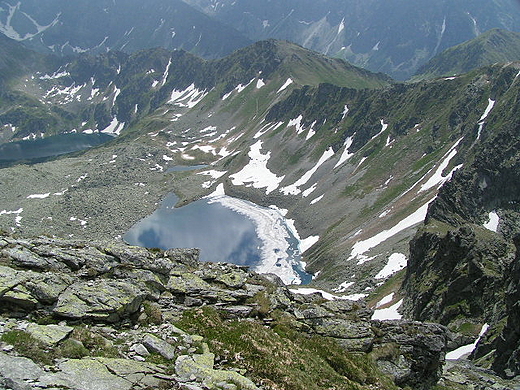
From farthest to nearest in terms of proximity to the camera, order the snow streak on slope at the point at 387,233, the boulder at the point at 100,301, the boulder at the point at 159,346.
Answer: the snow streak on slope at the point at 387,233
the boulder at the point at 100,301
the boulder at the point at 159,346

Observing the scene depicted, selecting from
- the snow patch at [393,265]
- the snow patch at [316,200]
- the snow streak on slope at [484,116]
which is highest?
the snow streak on slope at [484,116]

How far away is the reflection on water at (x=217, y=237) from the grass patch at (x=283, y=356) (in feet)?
262

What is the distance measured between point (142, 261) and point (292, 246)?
9802 centimetres

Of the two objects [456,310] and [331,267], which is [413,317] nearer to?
[456,310]

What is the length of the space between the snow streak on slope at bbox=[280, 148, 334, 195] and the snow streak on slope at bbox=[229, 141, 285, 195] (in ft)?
23.3

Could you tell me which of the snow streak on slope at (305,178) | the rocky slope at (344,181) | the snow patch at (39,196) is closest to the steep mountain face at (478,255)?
the rocky slope at (344,181)

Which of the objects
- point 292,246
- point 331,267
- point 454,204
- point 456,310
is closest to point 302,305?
point 456,310

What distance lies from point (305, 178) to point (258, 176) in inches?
994

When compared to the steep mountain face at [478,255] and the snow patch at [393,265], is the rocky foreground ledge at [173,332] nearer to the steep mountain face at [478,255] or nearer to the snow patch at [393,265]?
the steep mountain face at [478,255]

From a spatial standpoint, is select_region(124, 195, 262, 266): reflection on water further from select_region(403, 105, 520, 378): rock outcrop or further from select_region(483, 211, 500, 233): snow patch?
select_region(483, 211, 500, 233): snow patch

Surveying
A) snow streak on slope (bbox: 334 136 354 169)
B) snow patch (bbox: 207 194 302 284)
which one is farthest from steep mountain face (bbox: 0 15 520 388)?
snow patch (bbox: 207 194 302 284)

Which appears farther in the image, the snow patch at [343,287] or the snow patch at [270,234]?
the snow patch at [270,234]

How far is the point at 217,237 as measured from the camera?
13288cm

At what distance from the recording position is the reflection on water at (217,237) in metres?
112
